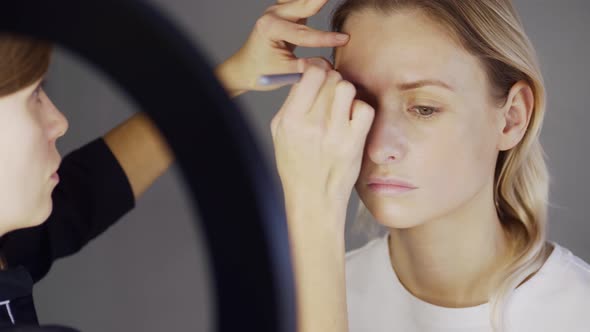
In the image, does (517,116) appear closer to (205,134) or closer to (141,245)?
(205,134)

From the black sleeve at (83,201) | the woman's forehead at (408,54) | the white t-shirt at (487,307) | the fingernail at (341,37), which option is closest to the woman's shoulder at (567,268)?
the white t-shirt at (487,307)

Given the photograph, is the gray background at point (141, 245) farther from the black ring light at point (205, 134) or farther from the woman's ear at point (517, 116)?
the black ring light at point (205, 134)

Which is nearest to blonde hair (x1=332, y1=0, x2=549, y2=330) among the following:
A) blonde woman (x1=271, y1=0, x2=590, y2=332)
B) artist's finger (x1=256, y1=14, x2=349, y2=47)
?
blonde woman (x1=271, y1=0, x2=590, y2=332)

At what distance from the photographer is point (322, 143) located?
23.7 inches

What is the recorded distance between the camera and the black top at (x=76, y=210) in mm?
804

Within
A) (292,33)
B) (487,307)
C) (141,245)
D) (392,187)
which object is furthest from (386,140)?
(141,245)

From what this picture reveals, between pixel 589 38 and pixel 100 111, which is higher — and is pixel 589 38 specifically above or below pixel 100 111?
above

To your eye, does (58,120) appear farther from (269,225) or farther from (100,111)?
(100,111)

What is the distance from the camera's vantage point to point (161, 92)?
15cm

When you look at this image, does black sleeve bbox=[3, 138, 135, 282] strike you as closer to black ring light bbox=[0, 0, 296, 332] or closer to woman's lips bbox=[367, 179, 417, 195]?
woman's lips bbox=[367, 179, 417, 195]

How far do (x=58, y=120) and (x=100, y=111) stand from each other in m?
1.17

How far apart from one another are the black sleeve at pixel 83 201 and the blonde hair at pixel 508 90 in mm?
359

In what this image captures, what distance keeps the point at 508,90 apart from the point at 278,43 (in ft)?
0.99

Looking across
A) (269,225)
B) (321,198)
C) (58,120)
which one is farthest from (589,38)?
(269,225)
